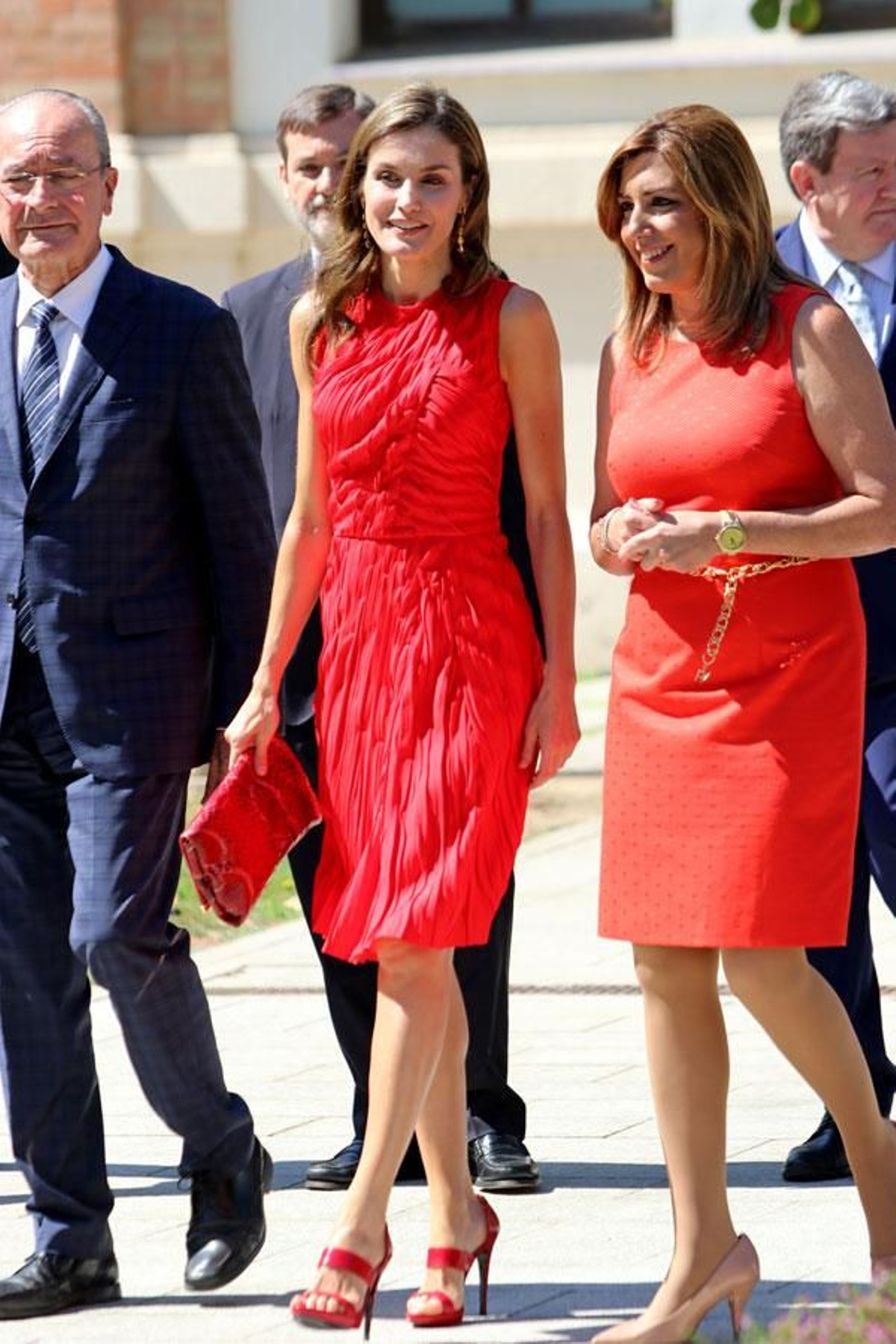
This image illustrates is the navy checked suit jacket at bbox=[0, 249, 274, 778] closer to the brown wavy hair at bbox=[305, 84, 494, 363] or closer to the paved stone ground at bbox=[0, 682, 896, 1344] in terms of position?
the brown wavy hair at bbox=[305, 84, 494, 363]

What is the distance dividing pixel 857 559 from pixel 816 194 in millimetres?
714

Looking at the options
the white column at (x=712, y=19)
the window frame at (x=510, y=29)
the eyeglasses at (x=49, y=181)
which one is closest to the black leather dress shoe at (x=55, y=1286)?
the eyeglasses at (x=49, y=181)

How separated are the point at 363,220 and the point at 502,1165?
6.29ft

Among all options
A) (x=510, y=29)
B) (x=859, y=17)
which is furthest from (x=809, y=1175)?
(x=510, y=29)

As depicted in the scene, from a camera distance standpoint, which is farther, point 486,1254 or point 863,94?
point 863,94

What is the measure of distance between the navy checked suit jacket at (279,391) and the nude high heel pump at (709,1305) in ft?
5.49

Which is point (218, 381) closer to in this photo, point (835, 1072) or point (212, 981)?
point (835, 1072)

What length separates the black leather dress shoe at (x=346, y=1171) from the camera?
5887 mm

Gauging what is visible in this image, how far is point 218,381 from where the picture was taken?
505 cm

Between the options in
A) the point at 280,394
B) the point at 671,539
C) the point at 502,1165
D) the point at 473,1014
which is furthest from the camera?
the point at 280,394

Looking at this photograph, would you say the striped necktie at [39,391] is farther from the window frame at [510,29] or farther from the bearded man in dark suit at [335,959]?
the window frame at [510,29]

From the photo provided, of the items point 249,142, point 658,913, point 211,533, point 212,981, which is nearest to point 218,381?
point 211,533

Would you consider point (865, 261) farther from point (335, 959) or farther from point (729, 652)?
point (335, 959)

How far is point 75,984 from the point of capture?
16.9 feet
